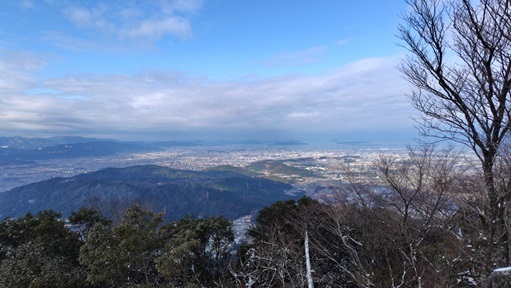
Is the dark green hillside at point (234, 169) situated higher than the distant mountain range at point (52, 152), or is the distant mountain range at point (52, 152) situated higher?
the distant mountain range at point (52, 152)

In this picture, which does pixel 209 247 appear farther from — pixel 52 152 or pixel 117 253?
pixel 52 152

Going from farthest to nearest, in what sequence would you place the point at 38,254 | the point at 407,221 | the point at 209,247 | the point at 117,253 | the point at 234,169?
the point at 234,169
the point at 209,247
the point at 407,221
the point at 38,254
the point at 117,253

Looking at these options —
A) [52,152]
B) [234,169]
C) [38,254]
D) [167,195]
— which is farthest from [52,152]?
[38,254]

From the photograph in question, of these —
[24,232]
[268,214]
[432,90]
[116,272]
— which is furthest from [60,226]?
[432,90]

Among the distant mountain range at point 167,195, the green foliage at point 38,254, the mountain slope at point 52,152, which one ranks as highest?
the green foliage at point 38,254

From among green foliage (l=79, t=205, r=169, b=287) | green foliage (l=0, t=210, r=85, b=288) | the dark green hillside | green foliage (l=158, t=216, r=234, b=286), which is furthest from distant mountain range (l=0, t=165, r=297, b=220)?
green foliage (l=79, t=205, r=169, b=287)

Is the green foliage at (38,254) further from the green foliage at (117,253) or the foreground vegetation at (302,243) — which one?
the green foliage at (117,253)

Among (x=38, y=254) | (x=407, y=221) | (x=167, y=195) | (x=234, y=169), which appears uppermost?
(x=407, y=221)

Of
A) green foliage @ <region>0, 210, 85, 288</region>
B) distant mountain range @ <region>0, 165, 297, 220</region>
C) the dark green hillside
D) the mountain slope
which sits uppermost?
green foliage @ <region>0, 210, 85, 288</region>

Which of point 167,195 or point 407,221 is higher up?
point 407,221

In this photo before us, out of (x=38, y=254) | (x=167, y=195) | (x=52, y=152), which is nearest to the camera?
(x=38, y=254)

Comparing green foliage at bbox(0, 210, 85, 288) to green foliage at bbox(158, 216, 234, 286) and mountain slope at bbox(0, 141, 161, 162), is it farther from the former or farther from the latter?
mountain slope at bbox(0, 141, 161, 162)

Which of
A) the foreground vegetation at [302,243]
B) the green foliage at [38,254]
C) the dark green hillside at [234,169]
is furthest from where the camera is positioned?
the dark green hillside at [234,169]

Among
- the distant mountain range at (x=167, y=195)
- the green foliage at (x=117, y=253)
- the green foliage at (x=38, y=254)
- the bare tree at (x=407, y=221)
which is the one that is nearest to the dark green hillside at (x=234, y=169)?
the distant mountain range at (x=167, y=195)
